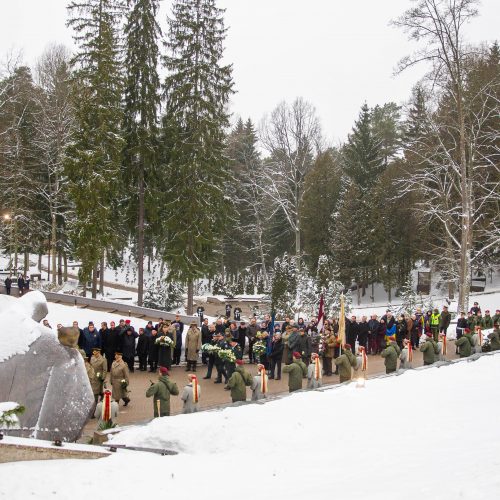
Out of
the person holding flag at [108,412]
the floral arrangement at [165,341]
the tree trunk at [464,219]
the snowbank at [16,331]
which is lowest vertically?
the person holding flag at [108,412]

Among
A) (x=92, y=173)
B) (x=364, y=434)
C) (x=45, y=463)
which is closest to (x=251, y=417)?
(x=364, y=434)

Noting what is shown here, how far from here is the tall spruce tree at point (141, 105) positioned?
1193 inches

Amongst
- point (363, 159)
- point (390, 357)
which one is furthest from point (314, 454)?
point (363, 159)

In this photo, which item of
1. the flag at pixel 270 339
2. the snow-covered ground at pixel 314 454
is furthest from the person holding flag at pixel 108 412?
the flag at pixel 270 339

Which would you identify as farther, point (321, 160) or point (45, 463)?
point (321, 160)

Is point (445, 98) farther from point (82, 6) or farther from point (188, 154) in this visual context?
point (82, 6)

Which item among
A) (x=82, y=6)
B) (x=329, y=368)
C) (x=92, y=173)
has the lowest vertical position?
(x=329, y=368)

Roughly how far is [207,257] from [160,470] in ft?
76.2

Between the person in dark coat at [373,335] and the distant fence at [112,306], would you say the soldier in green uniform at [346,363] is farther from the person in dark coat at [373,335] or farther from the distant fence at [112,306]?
the distant fence at [112,306]

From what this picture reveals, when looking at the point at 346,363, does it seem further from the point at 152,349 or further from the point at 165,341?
the point at 152,349

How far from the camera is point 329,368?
18.0 m

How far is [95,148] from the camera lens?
28109 millimetres

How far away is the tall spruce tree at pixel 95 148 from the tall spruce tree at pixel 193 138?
3.21 meters

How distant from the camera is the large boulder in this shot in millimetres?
9461
